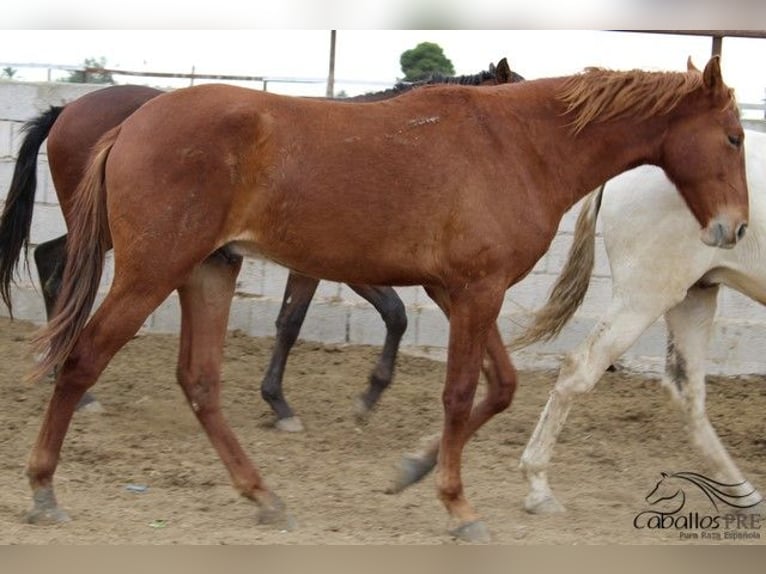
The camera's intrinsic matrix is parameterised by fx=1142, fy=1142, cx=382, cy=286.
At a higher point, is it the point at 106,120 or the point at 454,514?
the point at 106,120

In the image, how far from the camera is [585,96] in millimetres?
4391

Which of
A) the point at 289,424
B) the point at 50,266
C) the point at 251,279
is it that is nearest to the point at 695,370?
the point at 289,424

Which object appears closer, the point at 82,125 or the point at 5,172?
the point at 82,125

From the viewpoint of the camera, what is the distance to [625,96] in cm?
440

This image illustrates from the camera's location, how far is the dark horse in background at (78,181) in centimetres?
627

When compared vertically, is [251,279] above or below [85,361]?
below

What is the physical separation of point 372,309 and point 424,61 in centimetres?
283

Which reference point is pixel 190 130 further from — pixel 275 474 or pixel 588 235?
pixel 588 235

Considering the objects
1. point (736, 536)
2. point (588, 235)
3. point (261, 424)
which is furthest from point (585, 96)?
point (261, 424)

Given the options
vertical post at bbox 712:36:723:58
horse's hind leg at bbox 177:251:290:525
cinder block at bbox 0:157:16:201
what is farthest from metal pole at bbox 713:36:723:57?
cinder block at bbox 0:157:16:201

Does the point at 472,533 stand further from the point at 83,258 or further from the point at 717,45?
the point at 717,45

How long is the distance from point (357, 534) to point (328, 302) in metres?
3.71

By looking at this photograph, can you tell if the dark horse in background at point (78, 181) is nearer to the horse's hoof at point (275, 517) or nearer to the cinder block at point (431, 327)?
the cinder block at point (431, 327)

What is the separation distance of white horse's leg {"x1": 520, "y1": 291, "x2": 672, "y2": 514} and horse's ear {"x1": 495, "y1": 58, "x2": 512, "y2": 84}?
1906 mm
